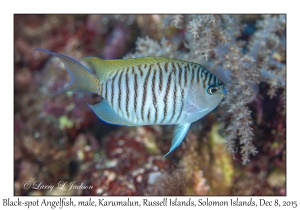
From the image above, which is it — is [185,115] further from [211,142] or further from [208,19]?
[211,142]

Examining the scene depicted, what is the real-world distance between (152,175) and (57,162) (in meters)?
1.86

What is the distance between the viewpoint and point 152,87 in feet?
6.77

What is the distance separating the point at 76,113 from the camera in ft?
14.9

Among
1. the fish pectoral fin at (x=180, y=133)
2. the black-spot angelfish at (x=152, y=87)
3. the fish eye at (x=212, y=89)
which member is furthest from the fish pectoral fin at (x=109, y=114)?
the fish eye at (x=212, y=89)

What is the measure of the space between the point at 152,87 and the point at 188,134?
183cm

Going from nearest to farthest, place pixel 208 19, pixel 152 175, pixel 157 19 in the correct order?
pixel 208 19 < pixel 152 175 < pixel 157 19

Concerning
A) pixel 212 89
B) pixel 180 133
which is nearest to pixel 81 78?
pixel 180 133

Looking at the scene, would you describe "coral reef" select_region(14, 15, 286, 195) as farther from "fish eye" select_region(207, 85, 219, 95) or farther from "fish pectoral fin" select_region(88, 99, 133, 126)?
"fish pectoral fin" select_region(88, 99, 133, 126)

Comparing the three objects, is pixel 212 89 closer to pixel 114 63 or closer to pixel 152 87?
pixel 152 87

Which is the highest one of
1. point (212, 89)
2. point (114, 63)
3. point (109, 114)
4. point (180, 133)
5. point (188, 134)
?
point (114, 63)

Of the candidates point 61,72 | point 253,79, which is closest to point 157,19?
point 61,72

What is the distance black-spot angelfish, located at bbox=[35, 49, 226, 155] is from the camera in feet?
6.79

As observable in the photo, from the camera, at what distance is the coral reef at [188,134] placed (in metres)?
2.99

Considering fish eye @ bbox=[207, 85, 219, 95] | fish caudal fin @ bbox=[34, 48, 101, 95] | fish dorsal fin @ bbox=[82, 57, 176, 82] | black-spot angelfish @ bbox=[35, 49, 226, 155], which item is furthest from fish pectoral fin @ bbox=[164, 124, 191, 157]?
fish caudal fin @ bbox=[34, 48, 101, 95]
